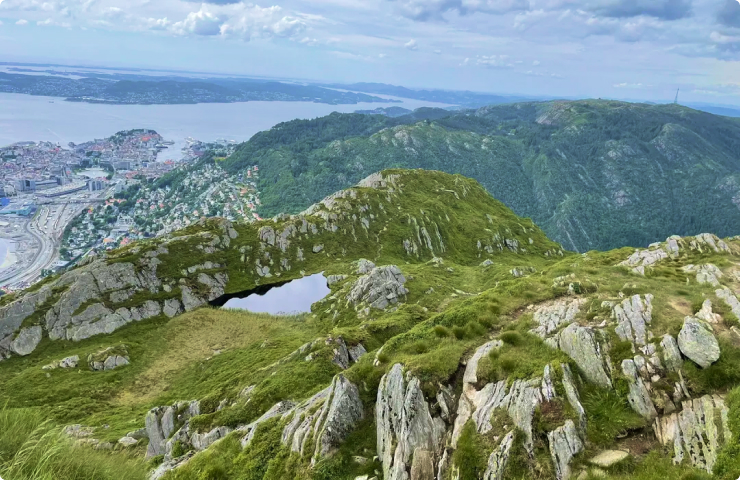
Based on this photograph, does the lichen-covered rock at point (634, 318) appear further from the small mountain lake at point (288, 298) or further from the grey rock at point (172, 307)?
the grey rock at point (172, 307)

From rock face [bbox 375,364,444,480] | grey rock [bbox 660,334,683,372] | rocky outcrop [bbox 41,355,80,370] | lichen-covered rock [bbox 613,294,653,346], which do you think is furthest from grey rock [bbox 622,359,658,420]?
rocky outcrop [bbox 41,355,80,370]

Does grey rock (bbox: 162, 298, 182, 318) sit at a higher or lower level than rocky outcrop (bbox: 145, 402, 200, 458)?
lower

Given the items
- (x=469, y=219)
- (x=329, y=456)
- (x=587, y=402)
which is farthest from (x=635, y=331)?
(x=469, y=219)

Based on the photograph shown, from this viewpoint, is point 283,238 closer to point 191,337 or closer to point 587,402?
point 191,337

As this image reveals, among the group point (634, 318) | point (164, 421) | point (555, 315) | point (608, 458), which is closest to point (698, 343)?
point (634, 318)

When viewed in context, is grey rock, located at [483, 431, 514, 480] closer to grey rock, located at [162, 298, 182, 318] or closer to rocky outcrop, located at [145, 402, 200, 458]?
rocky outcrop, located at [145, 402, 200, 458]

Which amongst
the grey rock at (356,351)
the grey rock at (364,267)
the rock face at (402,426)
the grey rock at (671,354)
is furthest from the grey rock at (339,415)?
the grey rock at (364,267)

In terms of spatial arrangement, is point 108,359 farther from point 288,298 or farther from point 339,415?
point 339,415
